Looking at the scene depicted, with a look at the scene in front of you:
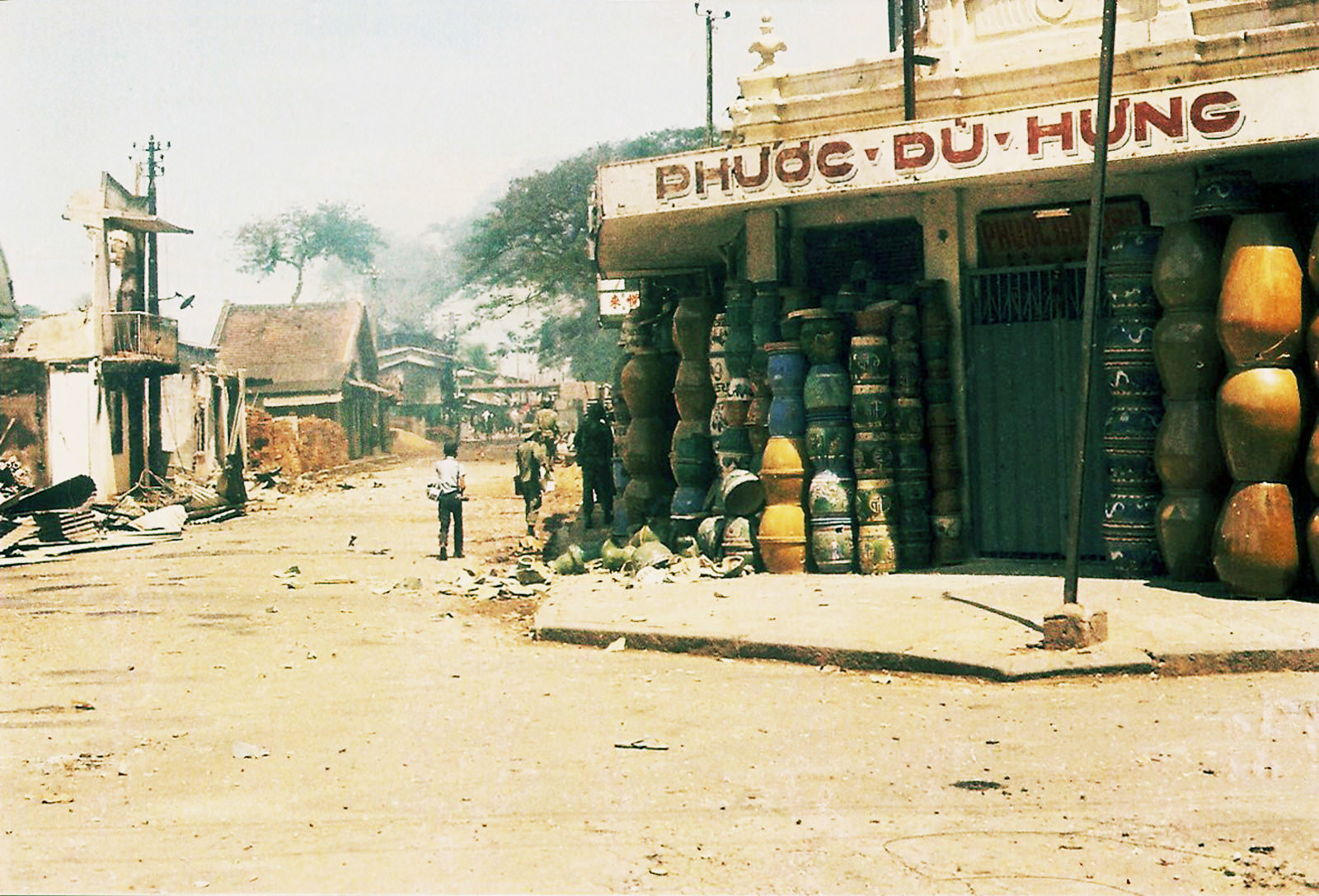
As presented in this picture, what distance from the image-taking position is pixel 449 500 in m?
16.8

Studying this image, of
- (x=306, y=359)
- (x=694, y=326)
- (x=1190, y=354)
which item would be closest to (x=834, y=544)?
(x=694, y=326)

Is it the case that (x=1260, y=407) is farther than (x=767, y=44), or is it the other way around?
(x=767, y=44)

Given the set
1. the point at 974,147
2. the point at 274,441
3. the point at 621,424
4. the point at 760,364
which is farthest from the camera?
the point at 274,441

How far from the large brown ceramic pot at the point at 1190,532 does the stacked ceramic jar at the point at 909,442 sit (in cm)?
221

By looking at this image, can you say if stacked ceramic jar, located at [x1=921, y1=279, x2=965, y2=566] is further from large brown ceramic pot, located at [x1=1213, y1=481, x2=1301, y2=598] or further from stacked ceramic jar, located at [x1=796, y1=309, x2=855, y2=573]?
large brown ceramic pot, located at [x1=1213, y1=481, x2=1301, y2=598]

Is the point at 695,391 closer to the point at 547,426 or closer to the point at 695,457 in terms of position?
the point at 695,457

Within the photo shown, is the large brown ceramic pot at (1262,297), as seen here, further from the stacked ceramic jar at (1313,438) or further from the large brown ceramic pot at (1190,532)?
the large brown ceramic pot at (1190,532)

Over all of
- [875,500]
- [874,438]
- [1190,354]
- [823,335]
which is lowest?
[875,500]

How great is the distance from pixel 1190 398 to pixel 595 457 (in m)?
9.86

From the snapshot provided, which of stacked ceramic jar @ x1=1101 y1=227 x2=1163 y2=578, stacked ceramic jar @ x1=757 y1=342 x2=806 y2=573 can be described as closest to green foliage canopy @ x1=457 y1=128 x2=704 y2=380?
stacked ceramic jar @ x1=757 y1=342 x2=806 y2=573

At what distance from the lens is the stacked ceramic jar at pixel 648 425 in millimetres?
15289

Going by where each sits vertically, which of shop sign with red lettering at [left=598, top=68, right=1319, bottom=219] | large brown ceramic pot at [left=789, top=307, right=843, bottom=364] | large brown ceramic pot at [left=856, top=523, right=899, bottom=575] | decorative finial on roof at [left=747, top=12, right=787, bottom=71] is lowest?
large brown ceramic pot at [left=856, top=523, right=899, bottom=575]

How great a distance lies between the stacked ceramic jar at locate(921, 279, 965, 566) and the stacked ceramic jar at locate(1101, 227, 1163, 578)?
5.06ft

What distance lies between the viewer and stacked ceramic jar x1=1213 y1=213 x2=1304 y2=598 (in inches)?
378
